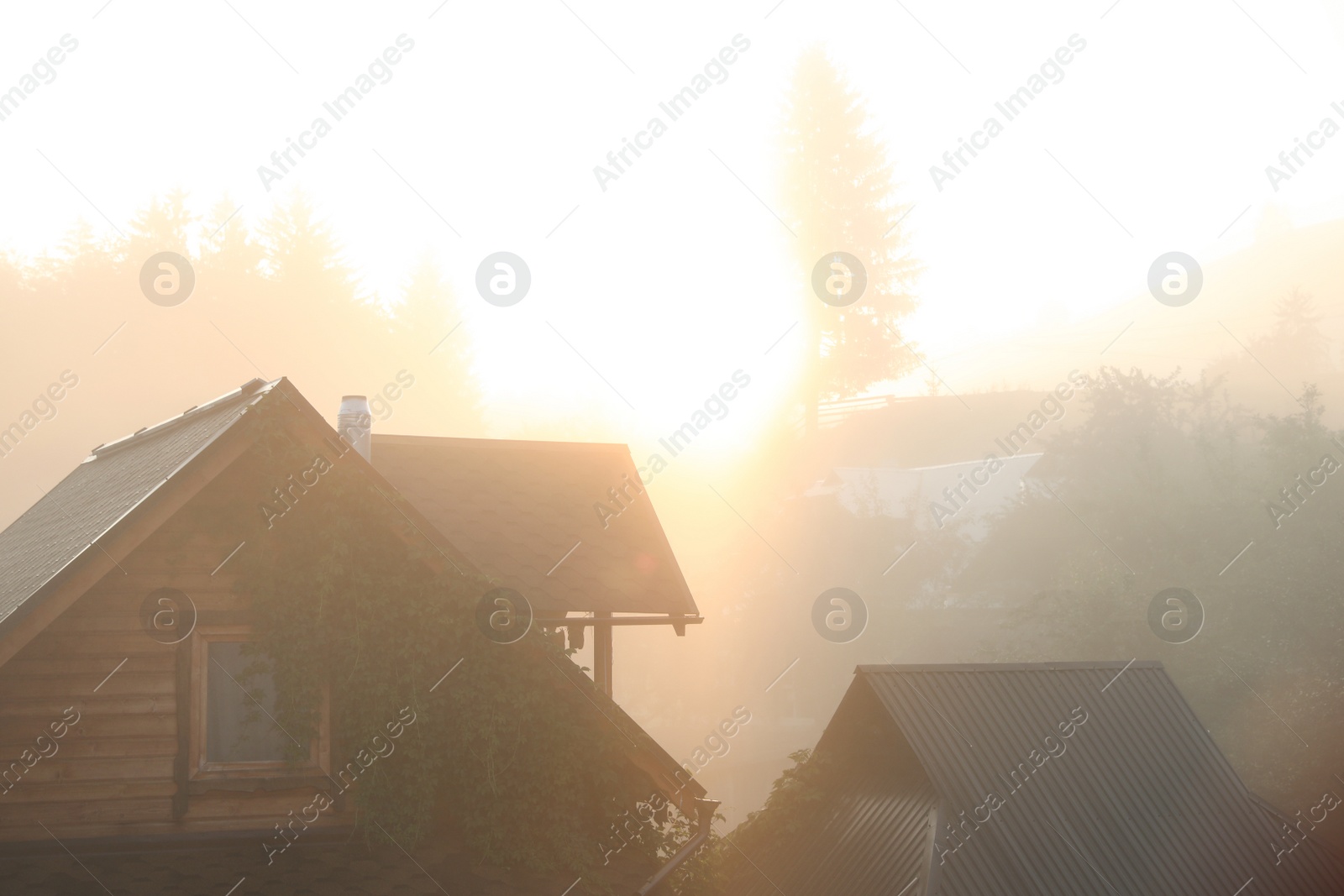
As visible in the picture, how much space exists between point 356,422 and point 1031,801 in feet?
36.4

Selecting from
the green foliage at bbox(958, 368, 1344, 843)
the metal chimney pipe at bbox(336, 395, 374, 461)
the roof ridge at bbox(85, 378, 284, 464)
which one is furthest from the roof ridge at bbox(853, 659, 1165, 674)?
the green foliage at bbox(958, 368, 1344, 843)

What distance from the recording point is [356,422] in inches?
428

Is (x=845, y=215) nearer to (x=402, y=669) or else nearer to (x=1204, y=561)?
(x=1204, y=561)

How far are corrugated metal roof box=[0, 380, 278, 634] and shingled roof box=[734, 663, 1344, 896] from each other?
1054 cm

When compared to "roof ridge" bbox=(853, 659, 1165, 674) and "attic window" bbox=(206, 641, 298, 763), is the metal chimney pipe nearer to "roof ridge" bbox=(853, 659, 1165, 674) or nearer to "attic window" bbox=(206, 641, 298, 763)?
"attic window" bbox=(206, 641, 298, 763)

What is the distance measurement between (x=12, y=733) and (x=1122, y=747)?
50.2 ft

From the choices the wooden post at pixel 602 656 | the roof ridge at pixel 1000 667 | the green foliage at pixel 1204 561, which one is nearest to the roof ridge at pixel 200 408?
the wooden post at pixel 602 656

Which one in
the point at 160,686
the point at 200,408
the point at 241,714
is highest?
the point at 200,408

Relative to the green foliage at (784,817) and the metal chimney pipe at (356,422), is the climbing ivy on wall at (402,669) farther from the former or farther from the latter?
the green foliage at (784,817)

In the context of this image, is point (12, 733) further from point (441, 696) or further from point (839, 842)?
point (839, 842)

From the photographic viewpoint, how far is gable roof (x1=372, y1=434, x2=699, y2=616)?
37.5ft

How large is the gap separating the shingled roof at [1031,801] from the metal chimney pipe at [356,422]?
901 cm

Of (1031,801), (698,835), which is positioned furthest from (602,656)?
(1031,801)

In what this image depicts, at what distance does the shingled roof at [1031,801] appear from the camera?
47.4 ft
